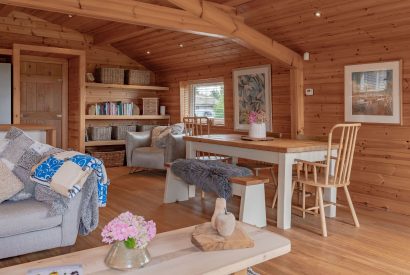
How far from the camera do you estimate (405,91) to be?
4223 mm

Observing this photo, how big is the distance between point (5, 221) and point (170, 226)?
1526mm

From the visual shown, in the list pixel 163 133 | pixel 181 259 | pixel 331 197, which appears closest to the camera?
pixel 181 259

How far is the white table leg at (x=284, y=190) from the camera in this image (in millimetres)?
3654

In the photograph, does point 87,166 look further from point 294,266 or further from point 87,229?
point 294,266

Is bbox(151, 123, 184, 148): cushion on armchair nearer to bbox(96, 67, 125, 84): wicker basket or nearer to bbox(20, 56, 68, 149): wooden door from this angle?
bbox(96, 67, 125, 84): wicker basket

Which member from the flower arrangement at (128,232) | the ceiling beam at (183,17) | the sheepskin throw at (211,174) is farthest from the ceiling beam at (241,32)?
the flower arrangement at (128,232)

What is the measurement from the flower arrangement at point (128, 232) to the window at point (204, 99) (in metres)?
5.32

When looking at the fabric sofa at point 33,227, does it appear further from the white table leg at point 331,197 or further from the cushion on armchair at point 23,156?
the white table leg at point 331,197

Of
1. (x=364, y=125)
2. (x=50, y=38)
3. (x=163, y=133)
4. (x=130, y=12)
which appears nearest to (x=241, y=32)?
(x=130, y=12)

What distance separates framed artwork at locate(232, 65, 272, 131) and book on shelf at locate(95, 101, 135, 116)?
8.06ft

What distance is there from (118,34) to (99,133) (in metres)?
2.00

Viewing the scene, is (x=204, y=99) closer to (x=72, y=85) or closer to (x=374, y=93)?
(x=72, y=85)

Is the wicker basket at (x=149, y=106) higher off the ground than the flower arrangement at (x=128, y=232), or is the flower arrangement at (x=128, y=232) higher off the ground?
the wicker basket at (x=149, y=106)

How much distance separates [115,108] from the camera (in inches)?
305
